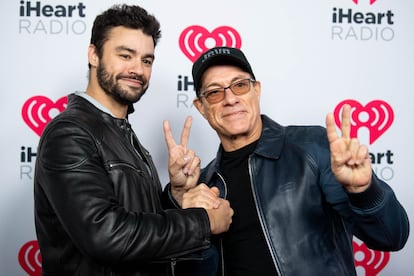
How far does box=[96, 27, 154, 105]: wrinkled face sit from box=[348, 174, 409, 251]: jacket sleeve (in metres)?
0.75

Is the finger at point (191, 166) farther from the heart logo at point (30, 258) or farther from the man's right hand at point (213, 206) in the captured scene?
the heart logo at point (30, 258)

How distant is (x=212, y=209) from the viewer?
125 cm

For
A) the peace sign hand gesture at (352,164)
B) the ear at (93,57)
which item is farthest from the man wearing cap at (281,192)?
the ear at (93,57)

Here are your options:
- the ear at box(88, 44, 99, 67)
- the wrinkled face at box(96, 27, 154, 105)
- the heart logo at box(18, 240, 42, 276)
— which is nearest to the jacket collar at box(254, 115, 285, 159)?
the wrinkled face at box(96, 27, 154, 105)

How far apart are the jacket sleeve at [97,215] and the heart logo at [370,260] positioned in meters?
1.31

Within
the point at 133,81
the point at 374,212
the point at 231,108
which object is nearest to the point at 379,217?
the point at 374,212

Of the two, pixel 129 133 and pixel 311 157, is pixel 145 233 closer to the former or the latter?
pixel 129 133

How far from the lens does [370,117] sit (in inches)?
86.0

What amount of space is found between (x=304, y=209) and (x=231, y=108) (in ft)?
1.30

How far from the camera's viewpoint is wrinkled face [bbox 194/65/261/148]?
4.73ft

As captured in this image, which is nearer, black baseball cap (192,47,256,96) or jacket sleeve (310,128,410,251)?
jacket sleeve (310,128,410,251)

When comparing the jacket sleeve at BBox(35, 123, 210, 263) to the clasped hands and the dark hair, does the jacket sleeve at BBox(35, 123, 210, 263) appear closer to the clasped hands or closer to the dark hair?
the clasped hands

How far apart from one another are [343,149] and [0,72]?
1667 millimetres

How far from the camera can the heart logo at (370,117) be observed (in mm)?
2182
